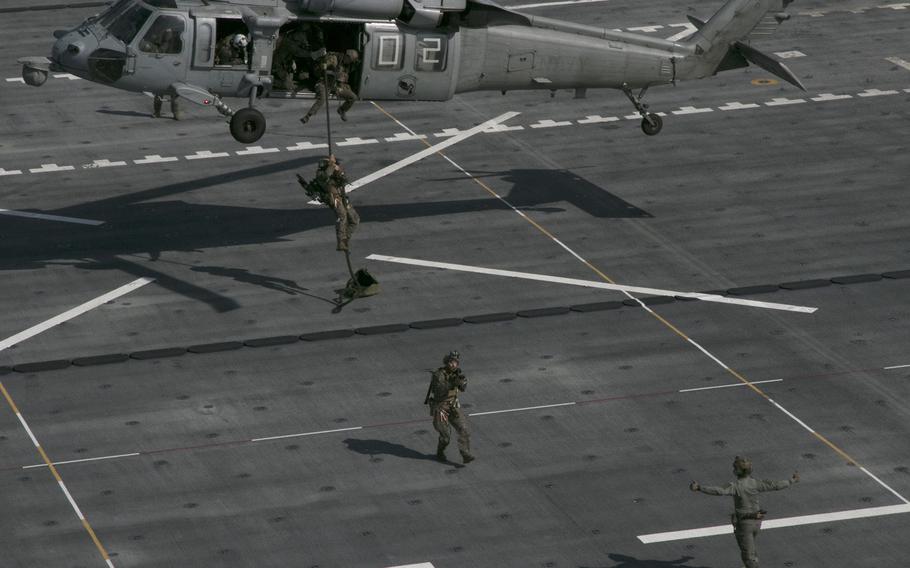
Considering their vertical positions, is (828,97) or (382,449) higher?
(828,97)

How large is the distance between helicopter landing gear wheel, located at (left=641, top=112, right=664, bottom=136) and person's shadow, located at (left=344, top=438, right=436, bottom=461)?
645 inches

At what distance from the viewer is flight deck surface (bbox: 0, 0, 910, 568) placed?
112ft

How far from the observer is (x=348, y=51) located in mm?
45625

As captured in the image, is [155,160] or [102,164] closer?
[102,164]

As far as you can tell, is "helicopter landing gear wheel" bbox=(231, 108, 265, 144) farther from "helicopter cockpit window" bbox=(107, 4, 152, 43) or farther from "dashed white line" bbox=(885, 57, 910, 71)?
"dashed white line" bbox=(885, 57, 910, 71)

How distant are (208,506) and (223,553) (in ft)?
6.28

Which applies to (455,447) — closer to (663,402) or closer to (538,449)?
(538,449)

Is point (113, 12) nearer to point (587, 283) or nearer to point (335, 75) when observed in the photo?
point (335, 75)

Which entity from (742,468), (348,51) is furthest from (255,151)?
(742,468)

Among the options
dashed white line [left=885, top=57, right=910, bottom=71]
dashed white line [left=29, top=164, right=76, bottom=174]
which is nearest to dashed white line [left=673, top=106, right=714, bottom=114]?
dashed white line [left=885, top=57, right=910, bottom=71]

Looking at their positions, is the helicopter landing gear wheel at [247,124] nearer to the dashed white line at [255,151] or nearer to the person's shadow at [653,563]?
the dashed white line at [255,151]

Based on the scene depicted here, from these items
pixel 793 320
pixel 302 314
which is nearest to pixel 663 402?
pixel 793 320

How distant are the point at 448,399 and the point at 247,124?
11.4m

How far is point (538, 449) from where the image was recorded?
1460 inches
